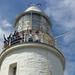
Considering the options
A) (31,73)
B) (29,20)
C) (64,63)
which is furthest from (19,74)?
(29,20)

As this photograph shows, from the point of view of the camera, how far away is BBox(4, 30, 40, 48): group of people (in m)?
19.1

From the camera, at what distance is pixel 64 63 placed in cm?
1969

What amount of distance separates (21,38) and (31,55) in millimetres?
1820

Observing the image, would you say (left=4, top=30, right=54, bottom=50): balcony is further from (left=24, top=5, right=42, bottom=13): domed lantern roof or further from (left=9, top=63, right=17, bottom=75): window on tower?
(left=24, top=5, right=42, bottom=13): domed lantern roof

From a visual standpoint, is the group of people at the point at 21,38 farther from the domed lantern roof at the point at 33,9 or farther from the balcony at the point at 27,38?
the domed lantern roof at the point at 33,9

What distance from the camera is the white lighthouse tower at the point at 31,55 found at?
1764 cm

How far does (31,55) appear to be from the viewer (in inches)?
711

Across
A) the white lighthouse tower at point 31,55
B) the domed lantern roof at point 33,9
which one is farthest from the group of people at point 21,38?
the domed lantern roof at point 33,9

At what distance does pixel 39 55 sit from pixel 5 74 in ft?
7.48

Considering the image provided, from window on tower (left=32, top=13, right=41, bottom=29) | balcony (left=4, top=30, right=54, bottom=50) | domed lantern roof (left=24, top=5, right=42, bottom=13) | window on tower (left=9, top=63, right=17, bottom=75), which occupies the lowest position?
window on tower (left=9, top=63, right=17, bottom=75)

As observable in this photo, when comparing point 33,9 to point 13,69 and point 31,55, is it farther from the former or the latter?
point 13,69

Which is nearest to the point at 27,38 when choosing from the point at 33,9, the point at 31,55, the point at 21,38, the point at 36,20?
the point at 21,38

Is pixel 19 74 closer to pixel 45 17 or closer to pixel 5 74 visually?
pixel 5 74

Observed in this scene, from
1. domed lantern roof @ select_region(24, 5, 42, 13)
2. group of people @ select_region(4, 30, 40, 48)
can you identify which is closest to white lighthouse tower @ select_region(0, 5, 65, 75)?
group of people @ select_region(4, 30, 40, 48)
